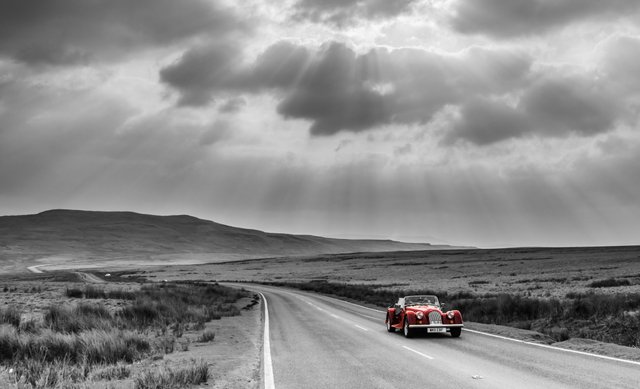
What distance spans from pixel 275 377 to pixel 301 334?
8069mm

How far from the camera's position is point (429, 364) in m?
12.3

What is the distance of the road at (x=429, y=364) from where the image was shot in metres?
10.1

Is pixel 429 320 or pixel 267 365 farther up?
pixel 429 320

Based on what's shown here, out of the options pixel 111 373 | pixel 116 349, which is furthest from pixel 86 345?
pixel 111 373

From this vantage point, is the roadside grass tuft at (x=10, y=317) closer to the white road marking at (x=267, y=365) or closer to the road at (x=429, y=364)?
the white road marking at (x=267, y=365)

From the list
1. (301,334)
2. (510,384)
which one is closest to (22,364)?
(301,334)

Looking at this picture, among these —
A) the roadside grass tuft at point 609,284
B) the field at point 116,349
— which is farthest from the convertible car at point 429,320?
the roadside grass tuft at point 609,284

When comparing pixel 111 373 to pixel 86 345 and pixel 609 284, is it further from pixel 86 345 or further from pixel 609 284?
pixel 609 284

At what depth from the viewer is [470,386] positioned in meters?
9.78

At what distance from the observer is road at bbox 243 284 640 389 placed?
1014 centimetres

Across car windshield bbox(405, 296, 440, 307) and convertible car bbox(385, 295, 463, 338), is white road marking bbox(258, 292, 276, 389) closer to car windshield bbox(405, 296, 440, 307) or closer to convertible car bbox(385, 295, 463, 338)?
convertible car bbox(385, 295, 463, 338)

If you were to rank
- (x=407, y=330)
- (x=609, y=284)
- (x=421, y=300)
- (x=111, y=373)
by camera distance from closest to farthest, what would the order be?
(x=111, y=373), (x=407, y=330), (x=421, y=300), (x=609, y=284)

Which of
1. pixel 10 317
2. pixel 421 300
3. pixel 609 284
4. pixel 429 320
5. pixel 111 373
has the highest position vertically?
pixel 421 300

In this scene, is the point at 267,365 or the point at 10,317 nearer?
the point at 267,365
